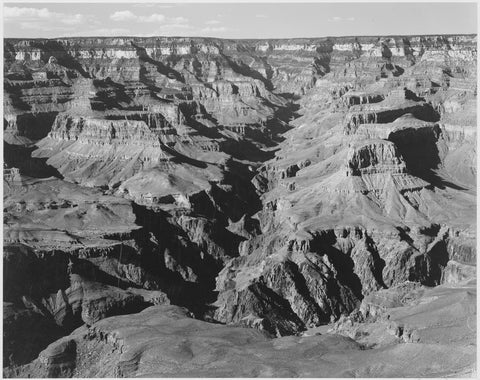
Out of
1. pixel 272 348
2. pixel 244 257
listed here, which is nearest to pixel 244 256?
pixel 244 257

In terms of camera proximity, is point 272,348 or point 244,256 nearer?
point 272,348

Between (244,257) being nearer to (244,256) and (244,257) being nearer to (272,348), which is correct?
(244,256)

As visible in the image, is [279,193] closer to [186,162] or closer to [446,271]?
[186,162]

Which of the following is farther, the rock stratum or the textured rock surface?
the rock stratum

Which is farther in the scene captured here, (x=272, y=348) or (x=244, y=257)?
(x=244, y=257)

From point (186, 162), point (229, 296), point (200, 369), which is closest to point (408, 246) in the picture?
point (229, 296)

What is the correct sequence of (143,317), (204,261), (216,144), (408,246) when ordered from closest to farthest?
(143,317) < (408,246) < (204,261) < (216,144)

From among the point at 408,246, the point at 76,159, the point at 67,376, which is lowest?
the point at 67,376

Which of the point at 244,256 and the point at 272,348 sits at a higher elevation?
the point at 244,256

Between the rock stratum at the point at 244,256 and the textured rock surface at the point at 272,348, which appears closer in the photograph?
the textured rock surface at the point at 272,348

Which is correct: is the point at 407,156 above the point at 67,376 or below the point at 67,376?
above

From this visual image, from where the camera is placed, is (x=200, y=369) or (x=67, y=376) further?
(x=67, y=376)
